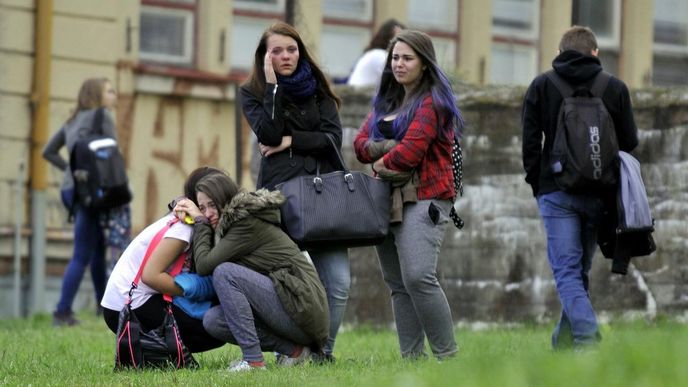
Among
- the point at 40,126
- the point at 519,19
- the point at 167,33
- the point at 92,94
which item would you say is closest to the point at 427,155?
the point at 92,94

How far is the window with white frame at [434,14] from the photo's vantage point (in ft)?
68.9

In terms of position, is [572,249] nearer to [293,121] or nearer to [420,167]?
[420,167]

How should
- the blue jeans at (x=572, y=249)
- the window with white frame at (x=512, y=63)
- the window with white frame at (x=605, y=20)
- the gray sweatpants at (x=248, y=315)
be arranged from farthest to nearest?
1. the window with white frame at (x=605, y=20)
2. the window with white frame at (x=512, y=63)
3. the blue jeans at (x=572, y=249)
4. the gray sweatpants at (x=248, y=315)

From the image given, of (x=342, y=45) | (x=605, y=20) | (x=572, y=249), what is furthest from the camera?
(x=605, y=20)

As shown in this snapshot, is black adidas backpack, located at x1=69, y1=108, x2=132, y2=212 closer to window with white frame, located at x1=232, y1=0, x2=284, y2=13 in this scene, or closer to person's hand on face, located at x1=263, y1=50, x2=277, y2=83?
person's hand on face, located at x1=263, y1=50, x2=277, y2=83

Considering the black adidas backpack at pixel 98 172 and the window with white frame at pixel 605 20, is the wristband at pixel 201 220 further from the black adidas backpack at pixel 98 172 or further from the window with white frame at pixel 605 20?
the window with white frame at pixel 605 20

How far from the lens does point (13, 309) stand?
696 inches

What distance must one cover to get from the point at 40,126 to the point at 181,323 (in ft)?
29.3

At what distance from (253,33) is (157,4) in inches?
46.2

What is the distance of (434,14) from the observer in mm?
21188

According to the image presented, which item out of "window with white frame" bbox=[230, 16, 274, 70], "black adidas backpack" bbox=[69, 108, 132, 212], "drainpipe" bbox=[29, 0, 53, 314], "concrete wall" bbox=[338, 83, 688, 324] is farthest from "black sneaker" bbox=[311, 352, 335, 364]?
"window with white frame" bbox=[230, 16, 274, 70]

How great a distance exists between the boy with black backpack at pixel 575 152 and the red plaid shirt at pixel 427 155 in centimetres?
69

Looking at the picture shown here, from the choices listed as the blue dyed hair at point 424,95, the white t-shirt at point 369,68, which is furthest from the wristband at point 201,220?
the white t-shirt at point 369,68

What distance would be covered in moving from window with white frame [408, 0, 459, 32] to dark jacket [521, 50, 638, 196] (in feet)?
35.9
